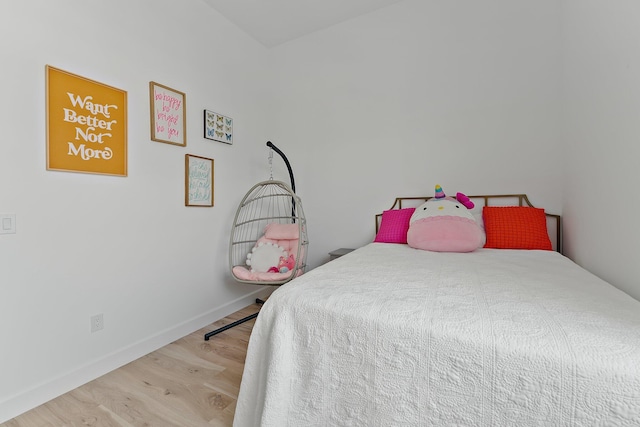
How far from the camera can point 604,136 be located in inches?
50.6

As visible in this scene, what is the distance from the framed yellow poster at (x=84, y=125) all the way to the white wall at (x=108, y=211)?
0.05 metres

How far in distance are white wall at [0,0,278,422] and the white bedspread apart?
1211 millimetres

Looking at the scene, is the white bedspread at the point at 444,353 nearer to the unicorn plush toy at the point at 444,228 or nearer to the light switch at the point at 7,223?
the unicorn plush toy at the point at 444,228

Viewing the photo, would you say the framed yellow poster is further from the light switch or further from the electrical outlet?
the electrical outlet

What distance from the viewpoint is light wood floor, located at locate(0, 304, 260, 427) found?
4.20 ft

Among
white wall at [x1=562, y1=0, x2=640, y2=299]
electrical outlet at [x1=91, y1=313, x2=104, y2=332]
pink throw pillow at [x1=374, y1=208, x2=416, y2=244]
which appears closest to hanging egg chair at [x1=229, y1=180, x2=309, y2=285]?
pink throw pillow at [x1=374, y1=208, x2=416, y2=244]

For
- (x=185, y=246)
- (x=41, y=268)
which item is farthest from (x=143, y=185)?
(x=41, y=268)

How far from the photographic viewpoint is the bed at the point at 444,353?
60 centimetres

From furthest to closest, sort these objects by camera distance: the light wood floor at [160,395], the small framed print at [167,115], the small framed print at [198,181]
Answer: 1. the small framed print at [198,181]
2. the small framed print at [167,115]
3. the light wood floor at [160,395]

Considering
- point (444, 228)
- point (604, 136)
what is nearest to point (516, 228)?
point (444, 228)

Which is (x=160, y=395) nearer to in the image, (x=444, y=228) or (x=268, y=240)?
(x=268, y=240)

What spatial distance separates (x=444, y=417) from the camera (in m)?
0.70

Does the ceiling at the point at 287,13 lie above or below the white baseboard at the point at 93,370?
above

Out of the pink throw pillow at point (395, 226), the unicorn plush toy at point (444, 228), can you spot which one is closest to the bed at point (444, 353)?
the unicorn plush toy at point (444, 228)
